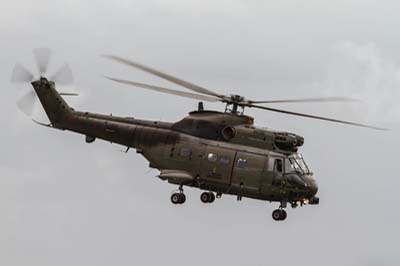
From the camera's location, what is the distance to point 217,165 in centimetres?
6950

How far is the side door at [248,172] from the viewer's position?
6850cm

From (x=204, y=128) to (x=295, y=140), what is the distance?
6026mm

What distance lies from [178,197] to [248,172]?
211 inches

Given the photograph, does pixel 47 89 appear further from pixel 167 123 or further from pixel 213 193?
pixel 213 193

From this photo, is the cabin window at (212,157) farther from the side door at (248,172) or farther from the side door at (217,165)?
the side door at (248,172)

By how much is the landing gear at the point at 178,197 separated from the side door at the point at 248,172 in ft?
12.3

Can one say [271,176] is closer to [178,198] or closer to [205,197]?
[205,197]

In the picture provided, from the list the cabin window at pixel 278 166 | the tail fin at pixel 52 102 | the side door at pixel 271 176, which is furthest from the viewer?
the tail fin at pixel 52 102

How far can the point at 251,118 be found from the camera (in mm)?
71312

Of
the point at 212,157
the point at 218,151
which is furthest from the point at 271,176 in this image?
the point at 212,157

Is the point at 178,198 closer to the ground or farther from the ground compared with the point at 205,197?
closer to the ground

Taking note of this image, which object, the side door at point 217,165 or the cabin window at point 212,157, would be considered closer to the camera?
the side door at point 217,165

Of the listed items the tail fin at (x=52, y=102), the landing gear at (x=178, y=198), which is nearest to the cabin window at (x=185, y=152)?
the landing gear at (x=178, y=198)

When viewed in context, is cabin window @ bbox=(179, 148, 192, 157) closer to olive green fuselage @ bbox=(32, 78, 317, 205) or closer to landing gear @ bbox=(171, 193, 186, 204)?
olive green fuselage @ bbox=(32, 78, 317, 205)
